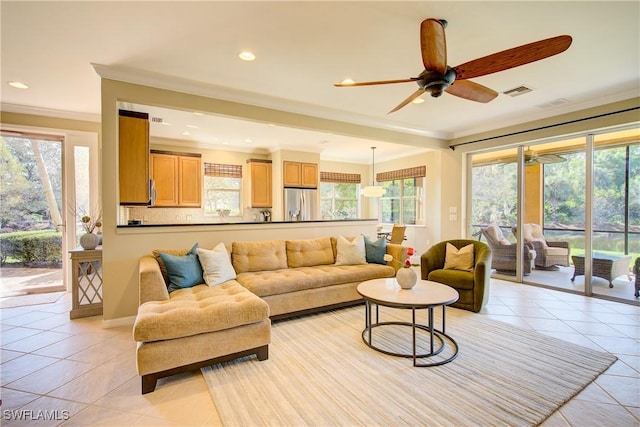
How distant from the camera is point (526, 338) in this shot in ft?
9.52

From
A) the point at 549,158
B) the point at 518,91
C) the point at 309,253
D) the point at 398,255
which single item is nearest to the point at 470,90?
the point at 518,91

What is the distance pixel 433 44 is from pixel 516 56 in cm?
59

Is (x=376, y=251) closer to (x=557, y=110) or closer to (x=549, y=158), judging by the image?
(x=549, y=158)

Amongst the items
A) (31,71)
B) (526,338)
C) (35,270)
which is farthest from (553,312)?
(35,270)

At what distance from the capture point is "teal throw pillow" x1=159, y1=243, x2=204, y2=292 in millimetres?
3062

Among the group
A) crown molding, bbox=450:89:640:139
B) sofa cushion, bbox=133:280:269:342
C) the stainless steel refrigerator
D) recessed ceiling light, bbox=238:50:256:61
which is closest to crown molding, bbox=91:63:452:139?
recessed ceiling light, bbox=238:50:256:61

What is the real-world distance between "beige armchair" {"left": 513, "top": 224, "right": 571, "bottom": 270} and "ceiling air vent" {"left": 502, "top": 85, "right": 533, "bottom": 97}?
240 centimetres

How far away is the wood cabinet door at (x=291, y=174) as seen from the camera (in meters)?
6.87

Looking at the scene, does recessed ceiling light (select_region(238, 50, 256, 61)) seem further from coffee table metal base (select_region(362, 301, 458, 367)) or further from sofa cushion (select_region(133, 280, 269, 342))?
coffee table metal base (select_region(362, 301, 458, 367))

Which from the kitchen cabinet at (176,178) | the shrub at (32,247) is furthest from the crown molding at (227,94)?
the shrub at (32,247)

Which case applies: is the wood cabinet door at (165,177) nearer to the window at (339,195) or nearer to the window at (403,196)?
the window at (339,195)

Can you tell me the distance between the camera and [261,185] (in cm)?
705

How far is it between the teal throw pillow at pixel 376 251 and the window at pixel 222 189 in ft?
12.9

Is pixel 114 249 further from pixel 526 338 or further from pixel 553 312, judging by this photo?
pixel 553 312
